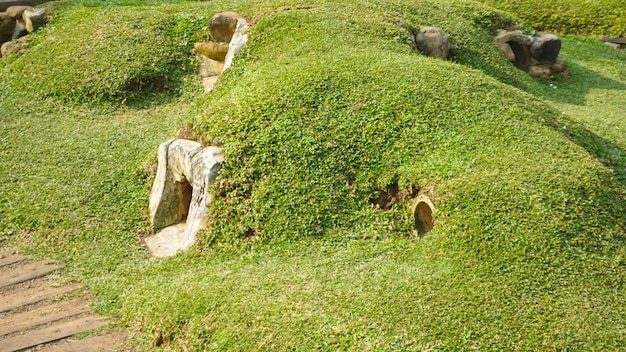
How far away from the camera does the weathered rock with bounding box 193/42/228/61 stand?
10516mm

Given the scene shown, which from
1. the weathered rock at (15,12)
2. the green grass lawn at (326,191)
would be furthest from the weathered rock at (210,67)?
the weathered rock at (15,12)

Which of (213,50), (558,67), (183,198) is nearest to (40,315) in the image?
(183,198)

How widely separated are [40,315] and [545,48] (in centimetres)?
954

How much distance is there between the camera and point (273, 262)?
6.34 meters

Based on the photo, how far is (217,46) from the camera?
1056 centimetres

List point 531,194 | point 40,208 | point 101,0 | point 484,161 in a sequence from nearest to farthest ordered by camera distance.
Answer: point 531,194, point 484,161, point 40,208, point 101,0

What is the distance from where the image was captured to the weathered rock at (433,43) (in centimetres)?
1026

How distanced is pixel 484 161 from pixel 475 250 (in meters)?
1.22

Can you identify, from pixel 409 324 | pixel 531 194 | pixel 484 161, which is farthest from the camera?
pixel 484 161

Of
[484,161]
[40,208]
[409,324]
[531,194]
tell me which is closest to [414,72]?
[484,161]

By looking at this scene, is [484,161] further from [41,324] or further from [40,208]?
[40,208]

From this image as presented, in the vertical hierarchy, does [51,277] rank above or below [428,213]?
below

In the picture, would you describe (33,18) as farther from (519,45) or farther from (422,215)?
(519,45)

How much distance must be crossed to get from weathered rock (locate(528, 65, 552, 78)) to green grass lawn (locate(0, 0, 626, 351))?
4.71 ft
